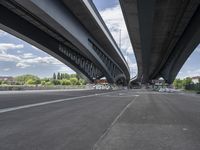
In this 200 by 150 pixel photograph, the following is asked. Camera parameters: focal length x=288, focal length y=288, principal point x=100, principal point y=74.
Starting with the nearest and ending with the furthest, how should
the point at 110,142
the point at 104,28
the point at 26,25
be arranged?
the point at 110,142, the point at 26,25, the point at 104,28

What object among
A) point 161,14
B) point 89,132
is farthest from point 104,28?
point 89,132

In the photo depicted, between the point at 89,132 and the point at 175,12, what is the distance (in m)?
26.5

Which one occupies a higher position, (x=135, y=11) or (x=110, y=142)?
(x=135, y=11)

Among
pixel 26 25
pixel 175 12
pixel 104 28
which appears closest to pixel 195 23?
pixel 175 12

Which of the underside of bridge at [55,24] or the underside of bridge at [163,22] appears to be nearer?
the underside of bridge at [163,22]

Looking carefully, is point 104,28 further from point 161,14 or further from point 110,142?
point 110,142

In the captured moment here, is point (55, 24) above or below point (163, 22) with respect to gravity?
below

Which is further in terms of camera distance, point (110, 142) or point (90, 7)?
point (90, 7)

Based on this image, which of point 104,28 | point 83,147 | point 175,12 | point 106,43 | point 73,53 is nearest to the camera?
point 83,147

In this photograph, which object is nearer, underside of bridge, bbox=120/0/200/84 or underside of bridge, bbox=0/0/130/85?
underside of bridge, bbox=120/0/200/84

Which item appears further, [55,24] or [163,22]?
[163,22]

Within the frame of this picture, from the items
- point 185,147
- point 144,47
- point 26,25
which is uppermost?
point 26,25

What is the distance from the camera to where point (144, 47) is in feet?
145

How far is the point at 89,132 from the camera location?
857 cm
